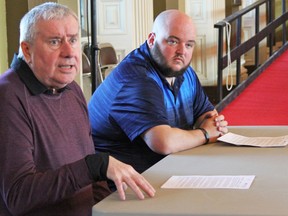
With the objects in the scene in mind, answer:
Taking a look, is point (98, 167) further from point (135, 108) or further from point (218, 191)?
point (135, 108)

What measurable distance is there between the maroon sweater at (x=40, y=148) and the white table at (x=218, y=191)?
170 millimetres

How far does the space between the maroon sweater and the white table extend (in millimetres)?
170

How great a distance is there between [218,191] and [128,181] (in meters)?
0.23

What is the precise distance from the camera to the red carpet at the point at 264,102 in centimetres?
476

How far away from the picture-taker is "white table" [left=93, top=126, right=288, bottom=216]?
1.42m

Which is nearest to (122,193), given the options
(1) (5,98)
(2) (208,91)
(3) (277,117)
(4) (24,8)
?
(1) (5,98)

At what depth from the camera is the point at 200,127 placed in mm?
2514

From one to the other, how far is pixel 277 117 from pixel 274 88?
38.8 inches

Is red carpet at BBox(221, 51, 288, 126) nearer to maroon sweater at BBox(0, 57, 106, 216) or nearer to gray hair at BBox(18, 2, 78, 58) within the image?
maroon sweater at BBox(0, 57, 106, 216)

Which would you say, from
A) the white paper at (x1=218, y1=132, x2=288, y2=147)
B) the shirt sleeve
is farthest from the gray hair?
the white paper at (x1=218, y1=132, x2=288, y2=147)

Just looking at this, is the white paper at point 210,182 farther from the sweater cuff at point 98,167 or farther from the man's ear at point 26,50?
the man's ear at point 26,50

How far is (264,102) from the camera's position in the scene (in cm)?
530

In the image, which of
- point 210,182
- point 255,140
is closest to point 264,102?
point 255,140

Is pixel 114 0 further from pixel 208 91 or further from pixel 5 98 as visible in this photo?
pixel 5 98
